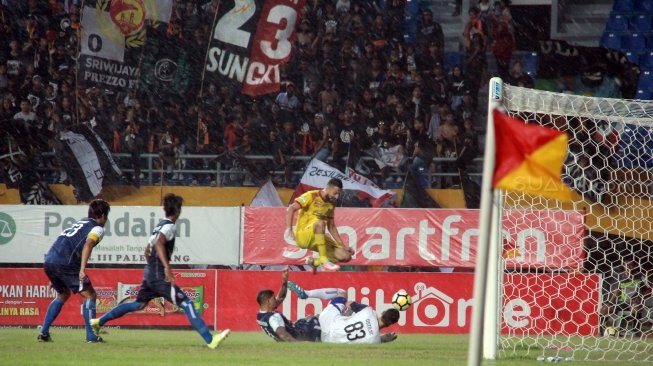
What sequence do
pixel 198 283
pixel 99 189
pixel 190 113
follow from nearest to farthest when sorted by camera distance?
pixel 198 283 < pixel 99 189 < pixel 190 113

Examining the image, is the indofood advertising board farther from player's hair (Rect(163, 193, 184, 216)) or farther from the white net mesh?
player's hair (Rect(163, 193, 184, 216))

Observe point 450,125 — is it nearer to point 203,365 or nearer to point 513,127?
point 203,365

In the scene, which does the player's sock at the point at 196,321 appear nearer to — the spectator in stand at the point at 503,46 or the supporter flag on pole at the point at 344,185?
the supporter flag on pole at the point at 344,185

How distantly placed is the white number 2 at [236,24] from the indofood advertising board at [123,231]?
19.2 feet

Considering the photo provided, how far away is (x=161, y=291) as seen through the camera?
11805mm

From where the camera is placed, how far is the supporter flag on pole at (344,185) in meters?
19.5

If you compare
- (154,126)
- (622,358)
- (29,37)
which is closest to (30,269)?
(154,126)

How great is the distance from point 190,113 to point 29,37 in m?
3.99

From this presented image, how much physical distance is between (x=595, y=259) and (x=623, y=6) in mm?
9883

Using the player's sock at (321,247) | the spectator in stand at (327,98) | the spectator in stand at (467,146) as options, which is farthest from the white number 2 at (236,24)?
the player's sock at (321,247)

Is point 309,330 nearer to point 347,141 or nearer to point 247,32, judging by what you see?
point 347,141

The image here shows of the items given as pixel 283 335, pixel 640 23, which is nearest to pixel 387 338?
pixel 283 335

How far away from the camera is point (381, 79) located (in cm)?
2234

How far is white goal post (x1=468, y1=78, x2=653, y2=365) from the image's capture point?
11.9m
